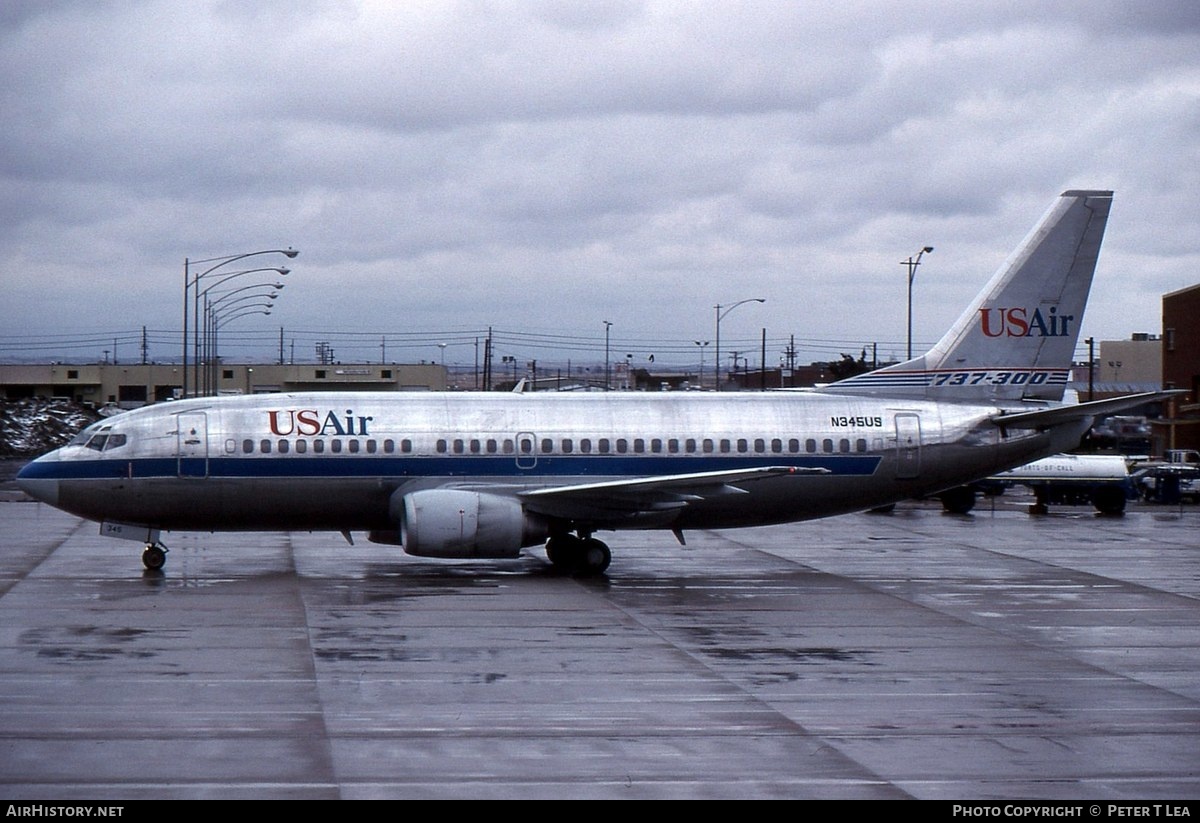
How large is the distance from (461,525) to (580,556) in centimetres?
300

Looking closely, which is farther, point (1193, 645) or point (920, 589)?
point (920, 589)

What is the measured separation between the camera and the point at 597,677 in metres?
18.6

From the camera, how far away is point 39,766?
13547mm

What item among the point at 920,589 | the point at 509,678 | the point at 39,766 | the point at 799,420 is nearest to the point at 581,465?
the point at 799,420

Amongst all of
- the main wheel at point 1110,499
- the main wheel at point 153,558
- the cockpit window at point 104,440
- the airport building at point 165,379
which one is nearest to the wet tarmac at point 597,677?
the main wheel at point 153,558

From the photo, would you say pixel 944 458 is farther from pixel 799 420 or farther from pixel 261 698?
pixel 261 698

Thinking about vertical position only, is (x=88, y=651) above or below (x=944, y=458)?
below

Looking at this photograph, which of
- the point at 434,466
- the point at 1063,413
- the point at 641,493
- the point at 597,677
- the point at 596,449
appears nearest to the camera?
the point at 597,677

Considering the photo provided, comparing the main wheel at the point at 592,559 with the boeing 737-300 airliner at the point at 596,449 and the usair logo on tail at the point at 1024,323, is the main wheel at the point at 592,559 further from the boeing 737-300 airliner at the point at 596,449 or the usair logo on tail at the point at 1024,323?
the usair logo on tail at the point at 1024,323

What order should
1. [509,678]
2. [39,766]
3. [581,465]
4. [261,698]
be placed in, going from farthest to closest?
[581,465], [509,678], [261,698], [39,766]

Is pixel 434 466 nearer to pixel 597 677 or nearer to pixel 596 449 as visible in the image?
pixel 596 449

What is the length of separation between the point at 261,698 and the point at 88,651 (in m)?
4.48

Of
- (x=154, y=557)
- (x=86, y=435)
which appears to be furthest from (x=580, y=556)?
(x=86, y=435)
